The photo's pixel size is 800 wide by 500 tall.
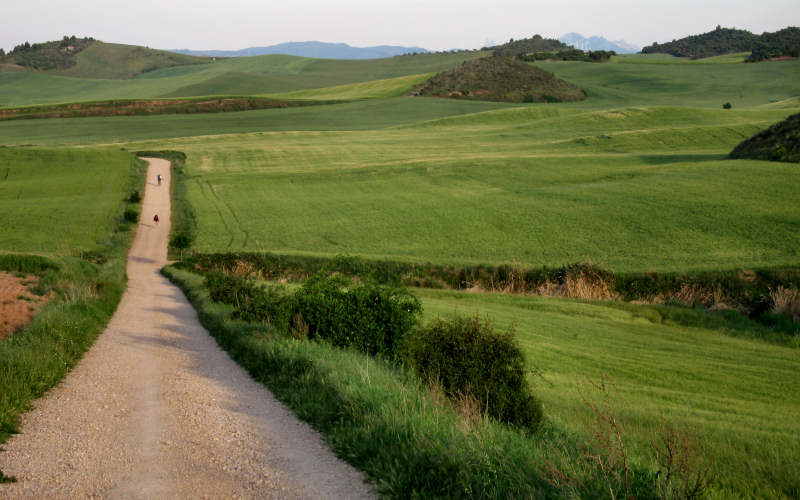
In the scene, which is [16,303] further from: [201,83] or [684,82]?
[201,83]

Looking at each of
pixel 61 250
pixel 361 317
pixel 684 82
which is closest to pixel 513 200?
pixel 61 250

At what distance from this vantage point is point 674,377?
1271cm

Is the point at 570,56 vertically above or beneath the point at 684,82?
above

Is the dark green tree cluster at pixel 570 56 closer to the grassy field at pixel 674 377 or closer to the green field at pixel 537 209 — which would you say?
the green field at pixel 537 209

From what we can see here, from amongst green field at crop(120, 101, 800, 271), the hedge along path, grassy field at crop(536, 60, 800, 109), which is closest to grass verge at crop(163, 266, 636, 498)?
the hedge along path

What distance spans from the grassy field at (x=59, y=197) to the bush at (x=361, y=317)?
2225 centimetres

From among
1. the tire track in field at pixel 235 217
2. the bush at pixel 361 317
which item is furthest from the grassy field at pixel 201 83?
the bush at pixel 361 317

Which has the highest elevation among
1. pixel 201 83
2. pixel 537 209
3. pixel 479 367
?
pixel 201 83

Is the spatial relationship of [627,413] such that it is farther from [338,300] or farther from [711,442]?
[338,300]

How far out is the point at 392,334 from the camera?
1195 cm

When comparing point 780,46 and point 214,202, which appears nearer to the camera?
point 214,202

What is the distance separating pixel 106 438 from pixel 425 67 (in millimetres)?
183539

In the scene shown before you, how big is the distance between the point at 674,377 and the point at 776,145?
129 feet

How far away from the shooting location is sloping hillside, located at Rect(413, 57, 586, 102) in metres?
119
